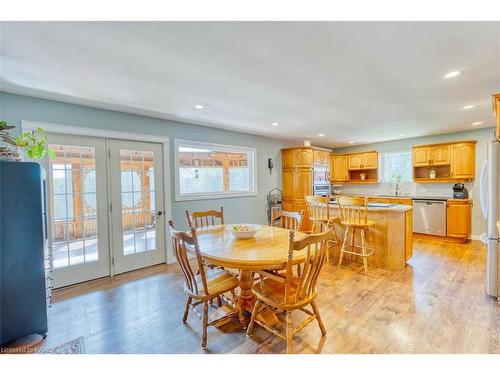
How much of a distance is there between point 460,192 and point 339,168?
2866mm

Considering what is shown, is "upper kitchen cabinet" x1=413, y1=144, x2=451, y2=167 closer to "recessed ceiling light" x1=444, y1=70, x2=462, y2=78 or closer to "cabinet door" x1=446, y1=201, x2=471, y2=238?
"cabinet door" x1=446, y1=201, x2=471, y2=238

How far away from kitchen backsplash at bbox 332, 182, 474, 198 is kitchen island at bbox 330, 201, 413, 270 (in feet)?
9.06

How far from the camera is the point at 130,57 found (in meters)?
1.95

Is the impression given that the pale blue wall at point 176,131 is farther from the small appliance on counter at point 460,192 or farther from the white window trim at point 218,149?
the small appliance on counter at point 460,192

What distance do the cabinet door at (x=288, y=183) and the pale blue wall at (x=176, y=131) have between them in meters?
0.15

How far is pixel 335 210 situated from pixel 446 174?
345 centimetres

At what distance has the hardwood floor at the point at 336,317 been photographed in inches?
75.2

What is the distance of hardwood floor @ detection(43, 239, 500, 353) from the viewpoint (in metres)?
1.91

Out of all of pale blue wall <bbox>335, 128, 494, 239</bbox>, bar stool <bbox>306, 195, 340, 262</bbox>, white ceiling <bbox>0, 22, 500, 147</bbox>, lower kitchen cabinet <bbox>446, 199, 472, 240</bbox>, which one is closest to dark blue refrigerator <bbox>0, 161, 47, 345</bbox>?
white ceiling <bbox>0, 22, 500, 147</bbox>

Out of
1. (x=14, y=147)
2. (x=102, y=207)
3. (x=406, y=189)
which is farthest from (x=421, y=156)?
(x=14, y=147)

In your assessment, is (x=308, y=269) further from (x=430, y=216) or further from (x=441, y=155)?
(x=441, y=155)

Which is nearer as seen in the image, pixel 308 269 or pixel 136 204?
pixel 308 269

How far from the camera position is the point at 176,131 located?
13.3 feet
